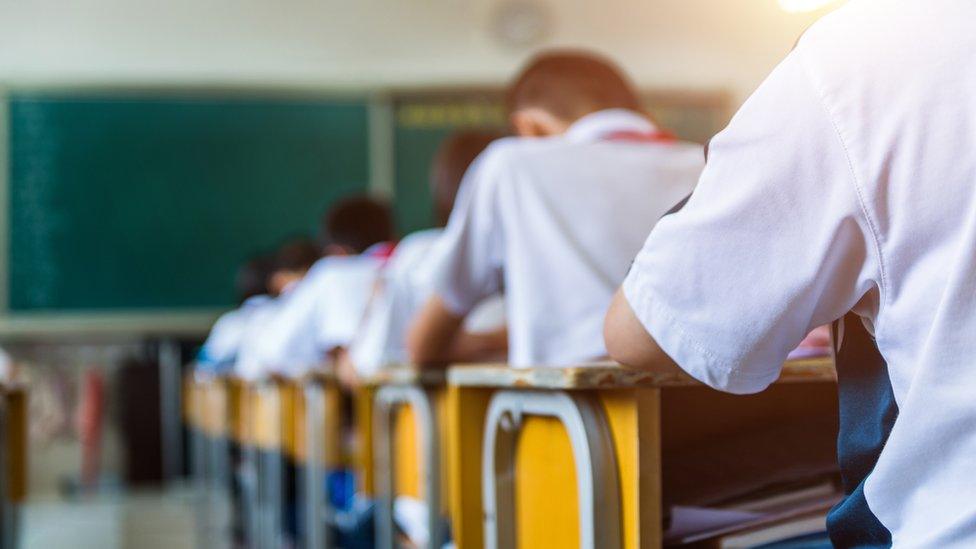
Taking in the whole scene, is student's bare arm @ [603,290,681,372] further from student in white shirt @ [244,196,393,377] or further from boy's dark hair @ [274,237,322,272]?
boy's dark hair @ [274,237,322,272]

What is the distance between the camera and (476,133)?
272 centimetres

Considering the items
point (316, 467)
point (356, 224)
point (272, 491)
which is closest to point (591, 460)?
point (316, 467)

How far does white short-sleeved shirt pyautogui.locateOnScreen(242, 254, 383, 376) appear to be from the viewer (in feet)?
12.1

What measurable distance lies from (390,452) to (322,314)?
5.24ft

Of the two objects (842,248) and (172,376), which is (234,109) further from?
(842,248)

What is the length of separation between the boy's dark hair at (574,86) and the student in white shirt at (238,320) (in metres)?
3.23

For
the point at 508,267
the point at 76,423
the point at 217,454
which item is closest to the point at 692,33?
the point at 217,454

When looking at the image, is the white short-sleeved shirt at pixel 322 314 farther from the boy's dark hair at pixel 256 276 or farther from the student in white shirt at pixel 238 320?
the boy's dark hair at pixel 256 276

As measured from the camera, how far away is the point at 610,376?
1.06m

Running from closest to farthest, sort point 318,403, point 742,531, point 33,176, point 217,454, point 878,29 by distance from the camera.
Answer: point 878,29
point 742,531
point 318,403
point 217,454
point 33,176

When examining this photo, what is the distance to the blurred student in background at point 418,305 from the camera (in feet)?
7.62

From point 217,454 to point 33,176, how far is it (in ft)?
6.26

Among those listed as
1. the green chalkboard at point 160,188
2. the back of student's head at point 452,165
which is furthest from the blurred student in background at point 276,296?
the back of student's head at point 452,165

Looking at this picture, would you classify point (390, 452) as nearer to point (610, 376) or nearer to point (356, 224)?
point (610, 376)
